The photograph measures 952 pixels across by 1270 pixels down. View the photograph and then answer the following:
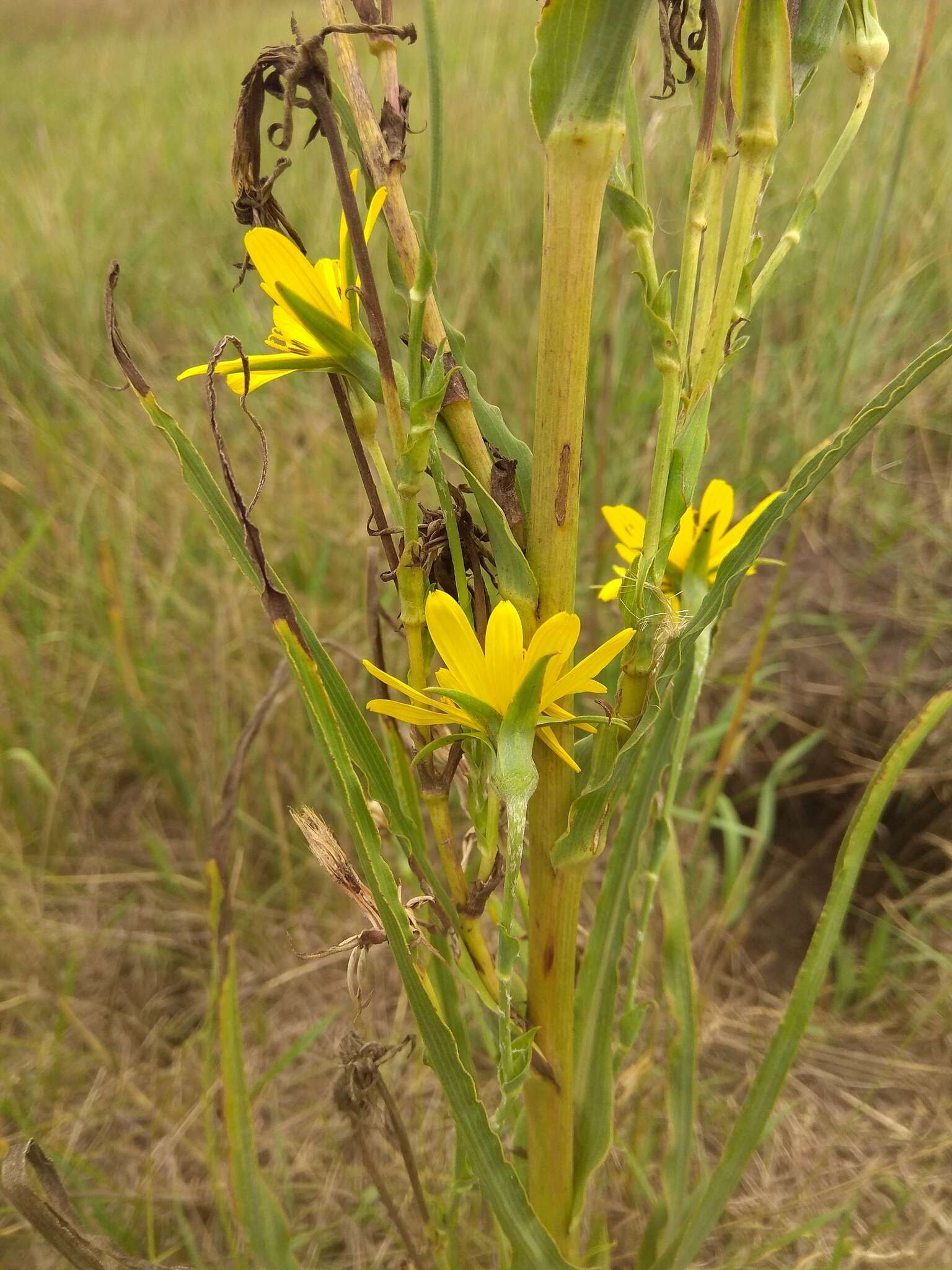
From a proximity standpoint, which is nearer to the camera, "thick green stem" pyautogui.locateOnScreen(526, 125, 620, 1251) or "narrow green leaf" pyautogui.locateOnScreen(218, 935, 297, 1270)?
"thick green stem" pyautogui.locateOnScreen(526, 125, 620, 1251)

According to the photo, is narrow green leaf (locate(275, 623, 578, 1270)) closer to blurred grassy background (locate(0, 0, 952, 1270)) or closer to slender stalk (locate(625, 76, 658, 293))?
slender stalk (locate(625, 76, 658, 293))

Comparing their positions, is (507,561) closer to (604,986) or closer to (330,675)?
(330,675)

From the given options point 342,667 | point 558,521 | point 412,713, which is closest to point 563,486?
point 558,521

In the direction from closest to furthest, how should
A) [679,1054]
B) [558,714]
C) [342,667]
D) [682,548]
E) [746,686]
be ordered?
[558,714] < [682,548] < [679,1054] < [746,686] < [342,667]

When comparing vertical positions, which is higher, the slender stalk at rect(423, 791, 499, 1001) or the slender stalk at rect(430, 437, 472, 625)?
the slender stalk at rect(430, 437, 472, 625)

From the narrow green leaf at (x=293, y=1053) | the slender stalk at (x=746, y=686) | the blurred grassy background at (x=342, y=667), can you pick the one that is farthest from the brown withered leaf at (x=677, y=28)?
the narrow green leaf at (x=293, y=1053)

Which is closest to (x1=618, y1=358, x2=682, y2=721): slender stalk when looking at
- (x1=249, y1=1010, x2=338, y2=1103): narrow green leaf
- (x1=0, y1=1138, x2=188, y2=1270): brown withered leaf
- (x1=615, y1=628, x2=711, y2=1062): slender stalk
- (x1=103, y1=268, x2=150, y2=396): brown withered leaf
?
(x1=615, y1=628, x2=711, y2=1062): slender stalk

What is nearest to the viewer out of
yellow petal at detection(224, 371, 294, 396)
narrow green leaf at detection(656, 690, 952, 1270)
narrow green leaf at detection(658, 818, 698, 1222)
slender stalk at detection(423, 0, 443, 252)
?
slender stalk at detection(423, 0, 443, 252)
